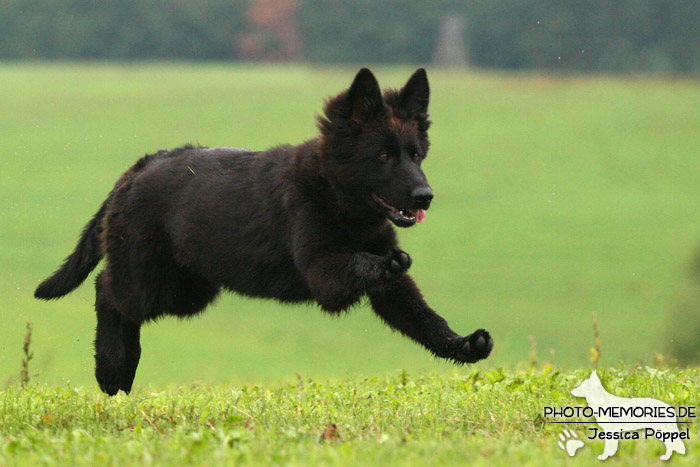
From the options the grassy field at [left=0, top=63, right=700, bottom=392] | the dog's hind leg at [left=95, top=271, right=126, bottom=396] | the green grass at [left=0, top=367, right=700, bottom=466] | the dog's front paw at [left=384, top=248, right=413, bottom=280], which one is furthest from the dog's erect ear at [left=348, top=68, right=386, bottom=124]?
the grassy field at [left=0, top=63, right=700, bottom=392]

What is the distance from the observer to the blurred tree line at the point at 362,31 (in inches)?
1813

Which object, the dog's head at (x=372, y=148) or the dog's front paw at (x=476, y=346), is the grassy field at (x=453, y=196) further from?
the dog's front paw at (x=476, y=346)

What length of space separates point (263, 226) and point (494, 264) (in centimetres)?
2483

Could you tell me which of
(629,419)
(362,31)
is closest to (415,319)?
(629,419)

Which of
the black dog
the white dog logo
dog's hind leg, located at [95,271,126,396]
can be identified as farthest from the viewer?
dog's hind leg, located at [95,271,126,396]

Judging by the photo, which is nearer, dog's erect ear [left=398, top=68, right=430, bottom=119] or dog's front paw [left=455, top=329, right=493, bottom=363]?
dog's front paw [left=455, top=329, right=493, bottom=363]

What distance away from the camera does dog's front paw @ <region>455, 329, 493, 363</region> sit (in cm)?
550

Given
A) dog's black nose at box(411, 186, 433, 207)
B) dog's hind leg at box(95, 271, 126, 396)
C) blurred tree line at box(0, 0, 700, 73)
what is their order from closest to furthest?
dog's black nose at box(411, 186, 433, 207) < dog's hind leg at box(95, 271, 126, 396) < blurred tree line at box(0, 0, 700, 73)

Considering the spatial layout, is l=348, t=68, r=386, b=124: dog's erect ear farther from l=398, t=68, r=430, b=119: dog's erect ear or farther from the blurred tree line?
the blurred tree line

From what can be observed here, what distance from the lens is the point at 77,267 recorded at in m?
7.52

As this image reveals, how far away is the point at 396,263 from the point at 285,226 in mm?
1055

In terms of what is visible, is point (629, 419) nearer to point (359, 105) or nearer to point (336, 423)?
point (336, 423)

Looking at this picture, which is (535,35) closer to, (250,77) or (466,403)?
(250,77)

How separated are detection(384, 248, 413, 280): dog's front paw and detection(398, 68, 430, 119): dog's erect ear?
1138 mm
